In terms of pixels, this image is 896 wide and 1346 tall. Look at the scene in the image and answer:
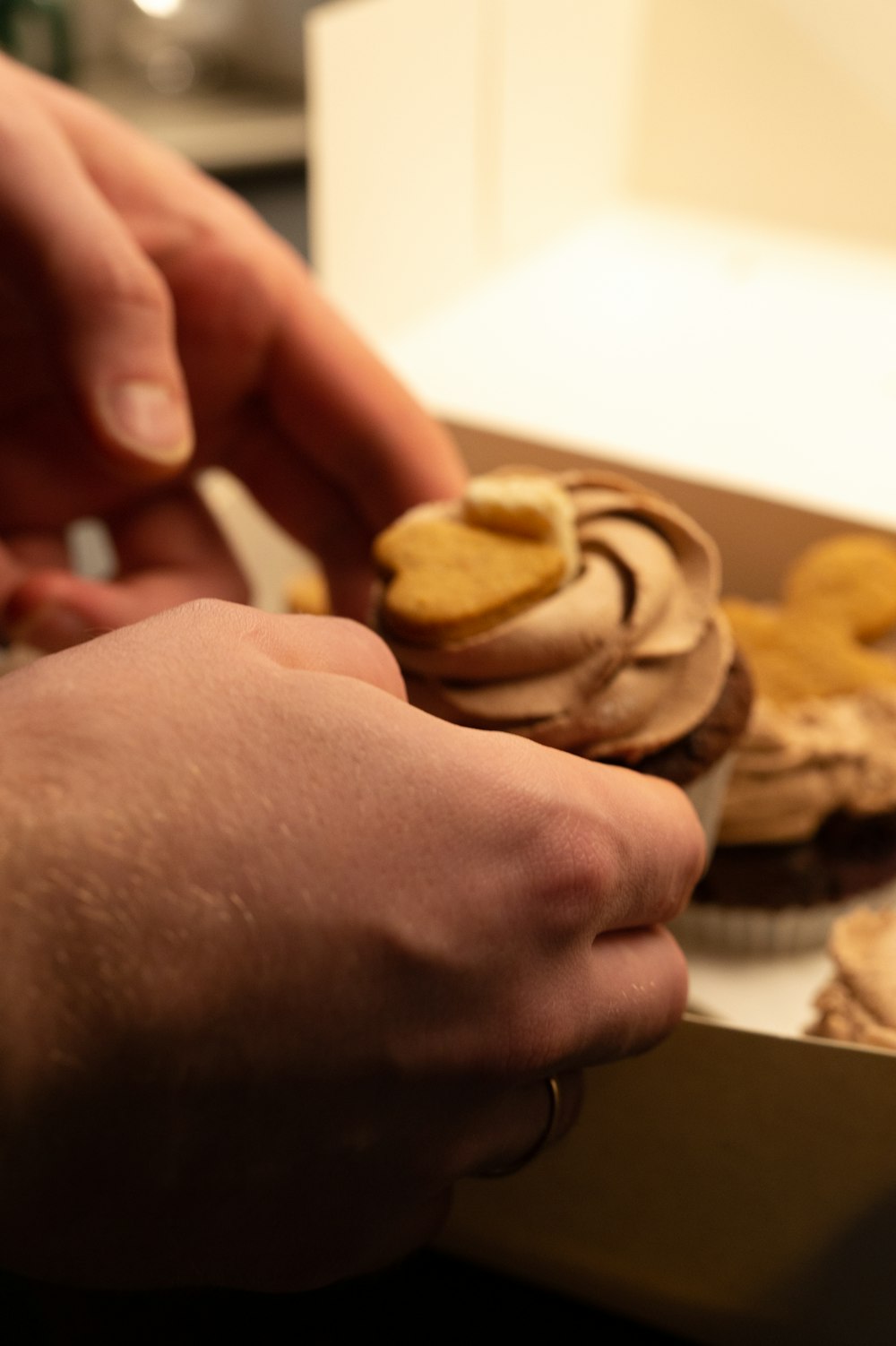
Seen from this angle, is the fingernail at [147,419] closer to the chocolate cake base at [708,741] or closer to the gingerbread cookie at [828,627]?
the chocolate cake base at [708,741]

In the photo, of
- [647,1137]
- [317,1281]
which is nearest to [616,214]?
[647,1137]

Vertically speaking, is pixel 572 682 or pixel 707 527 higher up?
pixel 572 682

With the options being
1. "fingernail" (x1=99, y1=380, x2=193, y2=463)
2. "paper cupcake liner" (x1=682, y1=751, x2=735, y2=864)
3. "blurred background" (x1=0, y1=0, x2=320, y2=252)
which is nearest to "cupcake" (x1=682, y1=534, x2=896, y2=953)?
"paper cupcake liner" (x1=682, y1=751, x2=735, y2=864)

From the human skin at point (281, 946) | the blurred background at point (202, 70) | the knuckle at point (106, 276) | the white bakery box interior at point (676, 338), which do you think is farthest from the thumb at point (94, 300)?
the blurred background at point (202, 70)

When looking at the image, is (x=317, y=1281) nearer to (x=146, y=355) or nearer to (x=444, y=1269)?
(x=444, y=1269)

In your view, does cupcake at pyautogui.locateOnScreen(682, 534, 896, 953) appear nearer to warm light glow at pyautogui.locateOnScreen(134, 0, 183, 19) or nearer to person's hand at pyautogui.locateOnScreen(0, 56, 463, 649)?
person's hand at pyautogui.locateOnScreen(0, 56, 463, 649)

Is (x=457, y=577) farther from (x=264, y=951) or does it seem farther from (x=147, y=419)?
(x=264, y=951)
